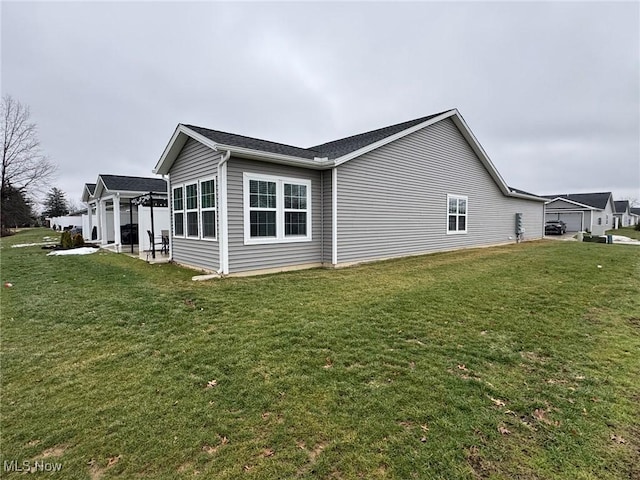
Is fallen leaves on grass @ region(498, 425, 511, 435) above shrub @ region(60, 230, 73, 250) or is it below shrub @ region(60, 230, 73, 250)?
below

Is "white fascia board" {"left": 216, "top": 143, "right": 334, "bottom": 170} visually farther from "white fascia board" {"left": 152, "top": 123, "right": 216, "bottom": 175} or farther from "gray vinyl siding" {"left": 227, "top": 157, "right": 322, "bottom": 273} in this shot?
"white fascia board" {"left": 152, "top": 123, "right": 216, "bottom": 175}

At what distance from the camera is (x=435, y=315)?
203 inches

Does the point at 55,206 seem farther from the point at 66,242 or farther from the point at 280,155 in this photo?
the point at 280,155

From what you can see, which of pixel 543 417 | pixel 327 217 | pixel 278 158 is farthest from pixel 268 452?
pixel 327 217

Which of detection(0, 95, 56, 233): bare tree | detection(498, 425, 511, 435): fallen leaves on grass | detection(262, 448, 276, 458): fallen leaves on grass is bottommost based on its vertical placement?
detection(498, 425, 511, 435): fallen leaves on grass

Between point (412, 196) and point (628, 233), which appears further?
point (628, 233)

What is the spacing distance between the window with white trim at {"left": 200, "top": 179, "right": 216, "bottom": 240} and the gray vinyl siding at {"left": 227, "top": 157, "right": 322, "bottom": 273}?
77 centimetres

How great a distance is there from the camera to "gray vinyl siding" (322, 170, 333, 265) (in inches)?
378

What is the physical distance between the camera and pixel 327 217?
32.0 feet

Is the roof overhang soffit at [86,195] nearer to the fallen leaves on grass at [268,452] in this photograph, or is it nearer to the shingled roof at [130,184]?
the shingled roof at [130,184]

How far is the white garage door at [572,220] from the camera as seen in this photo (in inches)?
1371

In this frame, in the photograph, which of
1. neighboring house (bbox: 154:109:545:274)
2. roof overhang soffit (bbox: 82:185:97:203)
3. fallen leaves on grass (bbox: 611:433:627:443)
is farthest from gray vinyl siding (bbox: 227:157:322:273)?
roof overhang soffit (bbox: 82:185:97:203)

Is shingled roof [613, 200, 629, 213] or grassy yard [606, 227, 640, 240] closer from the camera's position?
grassy yard [606, 227, 640, 240]

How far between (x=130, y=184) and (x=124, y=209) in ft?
6.85
